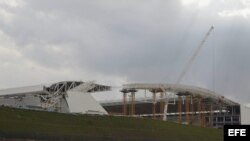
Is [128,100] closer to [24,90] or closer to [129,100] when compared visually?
[129,100]

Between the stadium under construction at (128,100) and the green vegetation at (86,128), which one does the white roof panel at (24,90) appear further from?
the green vegetation at (86,128)

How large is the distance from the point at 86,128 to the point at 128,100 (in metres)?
94.0

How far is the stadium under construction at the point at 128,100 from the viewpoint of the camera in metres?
137

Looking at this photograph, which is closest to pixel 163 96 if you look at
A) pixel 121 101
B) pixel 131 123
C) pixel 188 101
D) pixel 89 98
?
pixel 188 101

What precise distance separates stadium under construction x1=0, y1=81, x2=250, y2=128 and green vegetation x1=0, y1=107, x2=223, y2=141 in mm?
22125

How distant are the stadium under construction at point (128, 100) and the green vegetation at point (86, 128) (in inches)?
871

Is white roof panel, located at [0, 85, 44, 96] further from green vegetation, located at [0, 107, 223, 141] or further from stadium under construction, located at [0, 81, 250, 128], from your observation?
green vegetation, located at [0, 107, 223, 141]

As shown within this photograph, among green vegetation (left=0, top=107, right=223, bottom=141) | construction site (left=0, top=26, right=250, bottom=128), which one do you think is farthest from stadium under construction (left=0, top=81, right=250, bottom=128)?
green vegetation (left=0, top=107, right=223, bottom=141)

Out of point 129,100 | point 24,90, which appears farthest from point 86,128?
point 129,100

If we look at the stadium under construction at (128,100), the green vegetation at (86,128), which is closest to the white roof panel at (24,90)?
the stadium under construction at (128,100)

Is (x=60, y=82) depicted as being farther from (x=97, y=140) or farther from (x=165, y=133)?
(x=97, y=140)

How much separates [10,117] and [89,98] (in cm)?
6383

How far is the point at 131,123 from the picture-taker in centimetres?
10488

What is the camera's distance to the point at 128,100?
177m
